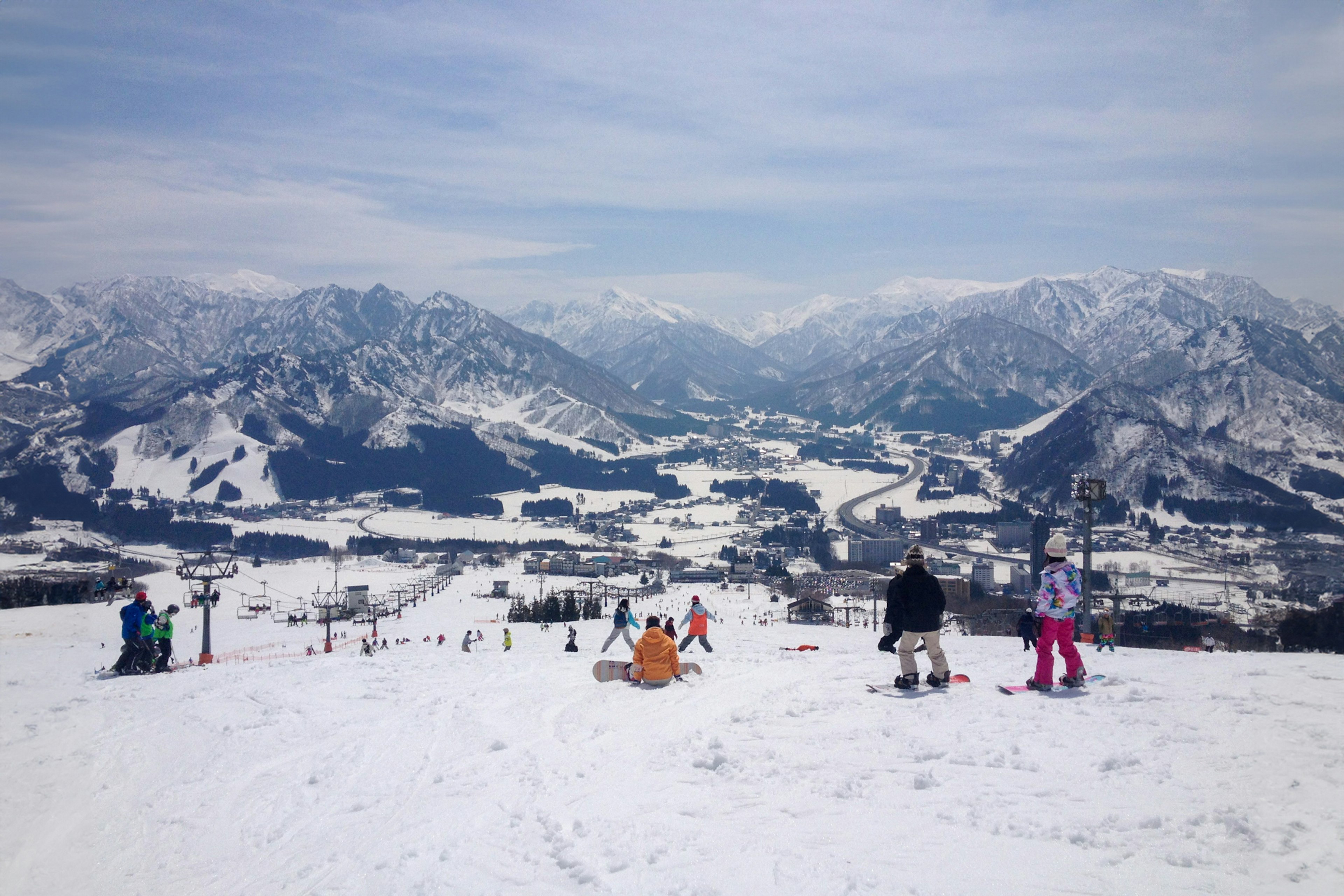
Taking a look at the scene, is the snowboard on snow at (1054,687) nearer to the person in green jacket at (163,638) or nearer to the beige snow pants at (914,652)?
the beige snow pants at (914,652)

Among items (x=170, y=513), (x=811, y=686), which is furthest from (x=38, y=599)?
(x=170, y=513)

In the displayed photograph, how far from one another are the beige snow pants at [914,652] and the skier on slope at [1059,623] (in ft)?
4.31

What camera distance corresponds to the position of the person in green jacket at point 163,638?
2253 cm

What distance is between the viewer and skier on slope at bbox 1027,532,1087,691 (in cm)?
1322

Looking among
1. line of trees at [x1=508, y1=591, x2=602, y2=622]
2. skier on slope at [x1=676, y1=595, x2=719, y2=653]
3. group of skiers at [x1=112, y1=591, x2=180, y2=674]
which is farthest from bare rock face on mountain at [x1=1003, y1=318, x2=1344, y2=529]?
group of skiers at [x1=112, y1=591, x2=180, y2=674]

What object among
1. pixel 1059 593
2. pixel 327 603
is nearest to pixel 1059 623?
pixel 1059 593

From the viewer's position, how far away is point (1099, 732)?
10.9 meters

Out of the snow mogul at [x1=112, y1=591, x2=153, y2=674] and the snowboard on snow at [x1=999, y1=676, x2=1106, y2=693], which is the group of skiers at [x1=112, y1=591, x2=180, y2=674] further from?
the snowboard on snow at [x1=999, y1=676, x2=1106, y2=693]

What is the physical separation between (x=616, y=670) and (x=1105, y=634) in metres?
12.2

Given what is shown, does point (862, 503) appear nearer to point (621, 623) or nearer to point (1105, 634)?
point (1105, 634)

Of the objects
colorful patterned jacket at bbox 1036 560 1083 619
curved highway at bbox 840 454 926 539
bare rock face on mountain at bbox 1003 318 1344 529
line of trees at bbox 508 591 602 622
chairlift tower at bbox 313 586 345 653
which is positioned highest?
bare rock face on mountain at bbox 1003 318 1344 529

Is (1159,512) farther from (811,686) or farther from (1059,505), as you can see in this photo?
(811,686)

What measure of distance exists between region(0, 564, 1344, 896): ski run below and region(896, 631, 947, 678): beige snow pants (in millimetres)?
451

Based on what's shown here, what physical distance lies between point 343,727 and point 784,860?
9685 mm
